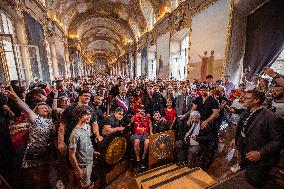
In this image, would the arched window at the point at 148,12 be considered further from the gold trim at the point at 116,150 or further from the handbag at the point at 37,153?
the handbag at the point at 37,153

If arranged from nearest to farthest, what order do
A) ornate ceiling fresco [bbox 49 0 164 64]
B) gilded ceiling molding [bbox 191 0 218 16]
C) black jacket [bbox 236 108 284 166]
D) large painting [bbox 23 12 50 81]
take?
black jacket [bbox 236 108 284 166] → gilded ceiling molding [bbox 191 0 218 16] → large painting [bbox 23 12 50 81] → ornate ceiling fresco [bbox 49 0 164 64]

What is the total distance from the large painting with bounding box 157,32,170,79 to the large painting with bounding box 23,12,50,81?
8.27 metres

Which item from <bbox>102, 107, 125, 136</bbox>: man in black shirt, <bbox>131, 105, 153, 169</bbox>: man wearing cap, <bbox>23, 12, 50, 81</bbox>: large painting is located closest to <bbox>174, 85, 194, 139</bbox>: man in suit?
<bbox>131, 105, 153, 169</bbox>: man wearing cap

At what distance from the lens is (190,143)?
13.7ft

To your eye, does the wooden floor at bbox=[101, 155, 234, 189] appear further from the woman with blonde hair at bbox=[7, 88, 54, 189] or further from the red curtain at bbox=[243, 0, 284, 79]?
the red curtain at bbox=[243, 0, 284, 79]

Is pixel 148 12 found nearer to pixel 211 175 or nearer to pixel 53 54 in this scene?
pixel 53 54

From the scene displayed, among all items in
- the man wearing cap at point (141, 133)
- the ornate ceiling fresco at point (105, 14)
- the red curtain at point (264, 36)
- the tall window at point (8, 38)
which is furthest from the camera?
the ornate ceiling fresco at point (105, 14)

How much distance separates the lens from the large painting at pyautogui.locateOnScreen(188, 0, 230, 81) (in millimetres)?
7152

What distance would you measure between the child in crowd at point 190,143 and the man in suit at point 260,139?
57.9 inches

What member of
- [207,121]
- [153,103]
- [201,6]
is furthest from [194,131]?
[201,6]

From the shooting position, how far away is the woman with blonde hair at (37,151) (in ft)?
9.41

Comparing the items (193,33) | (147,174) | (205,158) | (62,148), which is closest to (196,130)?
(205,158)

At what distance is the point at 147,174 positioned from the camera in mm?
3877

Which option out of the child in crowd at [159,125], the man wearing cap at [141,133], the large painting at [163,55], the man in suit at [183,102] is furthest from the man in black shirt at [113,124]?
the large painting at [163,55]
